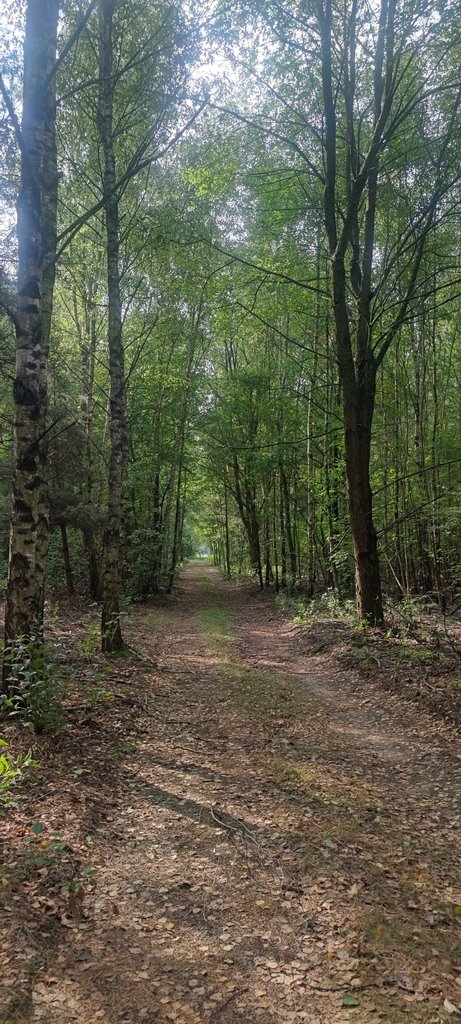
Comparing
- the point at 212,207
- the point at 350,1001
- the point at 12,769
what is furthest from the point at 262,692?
the point at 212,207

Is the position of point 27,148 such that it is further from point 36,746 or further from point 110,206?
point 36,746

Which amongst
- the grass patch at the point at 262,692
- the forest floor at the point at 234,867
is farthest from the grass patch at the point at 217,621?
the forest floor at the point at 234,867

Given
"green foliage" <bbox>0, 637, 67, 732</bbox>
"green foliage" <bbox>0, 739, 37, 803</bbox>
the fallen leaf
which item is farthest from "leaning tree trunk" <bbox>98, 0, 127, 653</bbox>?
the fallen leaf

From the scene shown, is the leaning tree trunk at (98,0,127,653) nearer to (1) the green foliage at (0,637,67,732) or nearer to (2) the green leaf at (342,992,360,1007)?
(1) the green foliage at (0,637,67,732)

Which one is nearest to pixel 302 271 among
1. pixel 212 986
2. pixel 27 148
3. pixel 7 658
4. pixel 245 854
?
pixel 27 148

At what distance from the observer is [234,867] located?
354cm

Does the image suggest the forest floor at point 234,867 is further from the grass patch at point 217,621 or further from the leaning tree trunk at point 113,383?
the grass patch at point 217,621

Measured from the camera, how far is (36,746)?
462 centimetres

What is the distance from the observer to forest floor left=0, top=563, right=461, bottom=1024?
8.19 ft

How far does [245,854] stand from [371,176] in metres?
10.6

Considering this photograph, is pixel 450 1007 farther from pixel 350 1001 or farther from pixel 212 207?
pixel 212 207

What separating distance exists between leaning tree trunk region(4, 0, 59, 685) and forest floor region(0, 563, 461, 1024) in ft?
4.87

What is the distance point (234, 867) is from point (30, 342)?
5076mm

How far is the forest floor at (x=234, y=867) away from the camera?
250cm
